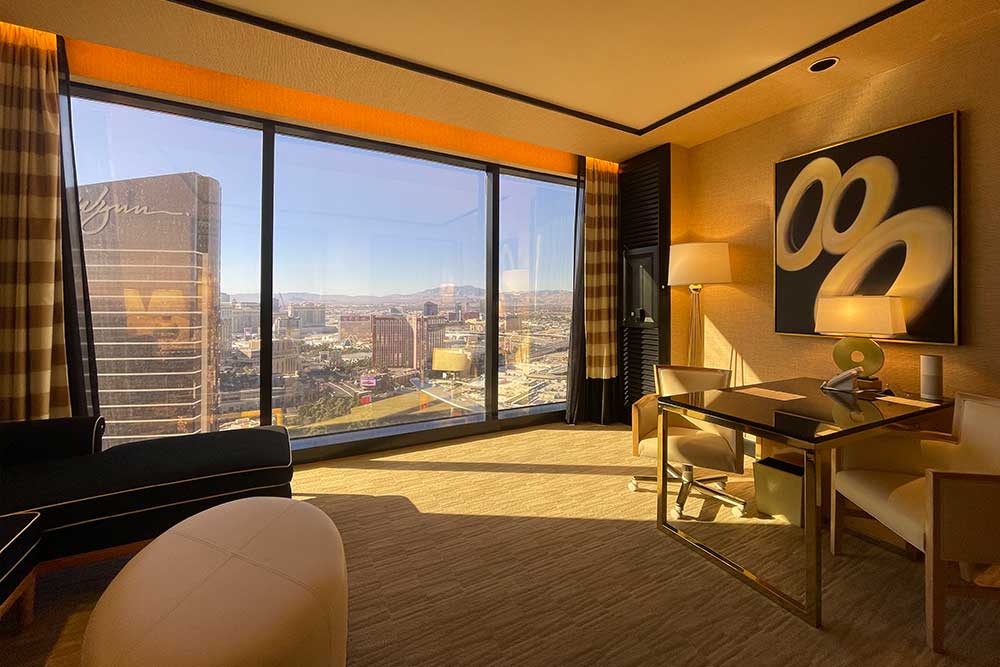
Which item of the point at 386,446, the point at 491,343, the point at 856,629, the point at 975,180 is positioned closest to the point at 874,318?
the point at 975,180

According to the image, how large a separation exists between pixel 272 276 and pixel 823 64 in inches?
154

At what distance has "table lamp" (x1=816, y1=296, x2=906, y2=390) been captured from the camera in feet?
7.94

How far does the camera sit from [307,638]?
3.74 feet

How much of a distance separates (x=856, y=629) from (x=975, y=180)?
95.2 inches

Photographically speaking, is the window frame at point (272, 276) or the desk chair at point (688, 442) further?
the window frame at point (272, 276)

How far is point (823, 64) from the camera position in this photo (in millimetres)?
2697

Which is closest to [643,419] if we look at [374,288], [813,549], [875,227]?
[813,549]

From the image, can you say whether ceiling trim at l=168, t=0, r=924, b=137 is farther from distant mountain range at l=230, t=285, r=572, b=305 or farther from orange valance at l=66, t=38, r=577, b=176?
distant mountain range at l=230, t=285, r=572, b=305

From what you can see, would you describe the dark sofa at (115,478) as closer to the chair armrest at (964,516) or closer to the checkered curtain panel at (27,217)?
the checkered curtain panel at (27,217)

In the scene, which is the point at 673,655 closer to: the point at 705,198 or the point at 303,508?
the point at 303,508

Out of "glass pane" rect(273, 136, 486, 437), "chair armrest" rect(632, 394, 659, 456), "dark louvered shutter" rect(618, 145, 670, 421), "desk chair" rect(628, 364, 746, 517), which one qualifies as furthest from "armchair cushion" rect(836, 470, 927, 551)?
"glass pane" rect(273, 136, 486, 437)

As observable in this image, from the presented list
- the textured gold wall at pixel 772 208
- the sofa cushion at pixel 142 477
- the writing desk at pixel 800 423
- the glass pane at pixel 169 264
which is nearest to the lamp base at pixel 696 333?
the textured gold wall at pixel 772 208

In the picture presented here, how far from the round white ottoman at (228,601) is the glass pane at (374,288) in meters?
2.18

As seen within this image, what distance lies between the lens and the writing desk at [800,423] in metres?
1.69
